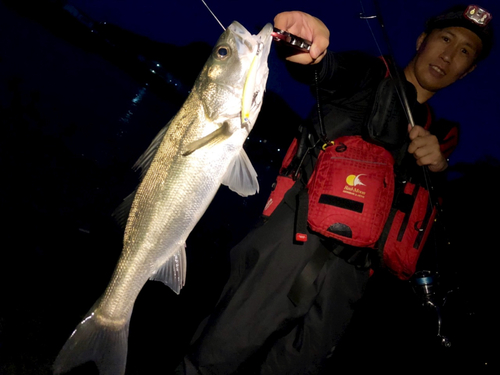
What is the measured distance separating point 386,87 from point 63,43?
2455 inches

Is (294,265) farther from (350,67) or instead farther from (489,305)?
(489,305)

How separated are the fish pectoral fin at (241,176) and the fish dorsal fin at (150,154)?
0.53 meters

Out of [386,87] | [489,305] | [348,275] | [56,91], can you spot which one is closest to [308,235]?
[348,275]

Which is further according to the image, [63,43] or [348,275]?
[63,43]

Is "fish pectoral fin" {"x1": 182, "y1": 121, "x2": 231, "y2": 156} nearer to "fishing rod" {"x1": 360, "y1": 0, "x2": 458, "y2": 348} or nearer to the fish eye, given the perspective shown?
the fish eye

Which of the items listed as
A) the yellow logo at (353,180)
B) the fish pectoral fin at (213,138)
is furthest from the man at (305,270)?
the fish pectoral fin at (213,138)

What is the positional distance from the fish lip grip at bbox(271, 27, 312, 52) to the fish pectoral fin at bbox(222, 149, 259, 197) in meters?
0.71

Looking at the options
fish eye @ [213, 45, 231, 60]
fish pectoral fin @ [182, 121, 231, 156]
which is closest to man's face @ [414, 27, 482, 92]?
fish eye @ [213, 45, 231, 60]

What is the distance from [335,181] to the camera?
2.05 metres

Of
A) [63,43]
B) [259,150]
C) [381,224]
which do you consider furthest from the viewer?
[259,150]

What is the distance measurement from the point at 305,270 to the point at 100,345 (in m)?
1.54

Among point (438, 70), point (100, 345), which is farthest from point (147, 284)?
point (438, 70)

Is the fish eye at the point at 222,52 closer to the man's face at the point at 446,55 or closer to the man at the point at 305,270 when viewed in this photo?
the man at the point at 305,270

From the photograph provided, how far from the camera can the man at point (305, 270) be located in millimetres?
1977
